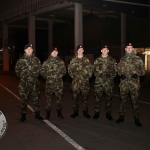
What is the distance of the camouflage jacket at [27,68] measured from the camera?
→ 6520 mm

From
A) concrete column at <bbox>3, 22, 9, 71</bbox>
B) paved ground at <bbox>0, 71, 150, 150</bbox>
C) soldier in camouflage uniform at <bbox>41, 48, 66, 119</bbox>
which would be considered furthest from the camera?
concrete column at <bbox>3, 22, 9, 71</bbox>

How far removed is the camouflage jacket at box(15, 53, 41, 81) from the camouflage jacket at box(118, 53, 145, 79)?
2281 mm

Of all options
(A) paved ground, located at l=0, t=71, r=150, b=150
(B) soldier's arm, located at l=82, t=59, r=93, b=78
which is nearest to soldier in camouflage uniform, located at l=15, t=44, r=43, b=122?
(A) paved ground, located at l=0, t=71, r=150, b=150

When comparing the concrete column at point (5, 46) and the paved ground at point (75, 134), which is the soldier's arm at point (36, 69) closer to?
the paved ground at point (75, 134)

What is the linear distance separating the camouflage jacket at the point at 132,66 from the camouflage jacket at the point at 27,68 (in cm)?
228

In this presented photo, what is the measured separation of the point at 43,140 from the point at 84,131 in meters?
1.07

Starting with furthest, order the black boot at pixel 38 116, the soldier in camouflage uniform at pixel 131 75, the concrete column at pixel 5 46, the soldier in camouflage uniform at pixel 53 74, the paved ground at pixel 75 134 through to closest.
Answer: the concrete column at pixel 5 46, the black boot at pixel 38 116, the soldier in camouflage uniform at pixel 53 74, the soldier in camouflage uniform at pixel 131 75, the paved ground at pixel 75 134

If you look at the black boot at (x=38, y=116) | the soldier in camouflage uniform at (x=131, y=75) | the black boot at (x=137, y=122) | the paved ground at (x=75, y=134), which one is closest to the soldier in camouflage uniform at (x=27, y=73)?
the black boot at (x=38, y=116)

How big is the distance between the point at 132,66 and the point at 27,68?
268 cm

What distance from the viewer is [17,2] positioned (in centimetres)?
2867

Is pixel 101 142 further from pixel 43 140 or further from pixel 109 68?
pixel 109 68

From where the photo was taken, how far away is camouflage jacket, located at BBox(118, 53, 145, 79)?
6.09 metres

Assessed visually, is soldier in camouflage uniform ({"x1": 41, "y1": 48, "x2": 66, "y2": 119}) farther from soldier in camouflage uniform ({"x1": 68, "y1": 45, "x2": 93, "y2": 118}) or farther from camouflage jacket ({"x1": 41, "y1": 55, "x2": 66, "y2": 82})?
soldier in camouflage uniform ({"x1": 68, "y1": 45, "x2": 93, "y2": 118})

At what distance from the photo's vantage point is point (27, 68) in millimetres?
6539
